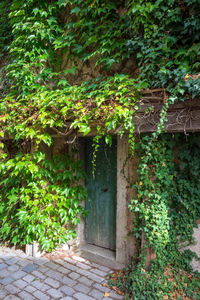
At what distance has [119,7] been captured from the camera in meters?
3.02

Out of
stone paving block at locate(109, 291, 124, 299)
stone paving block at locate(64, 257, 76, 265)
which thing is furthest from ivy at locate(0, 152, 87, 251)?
stone paving block at locate(109, 291, 124, 299)

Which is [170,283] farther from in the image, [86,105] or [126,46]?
[126,46]

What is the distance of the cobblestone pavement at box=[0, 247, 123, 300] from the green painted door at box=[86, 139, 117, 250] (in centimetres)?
47

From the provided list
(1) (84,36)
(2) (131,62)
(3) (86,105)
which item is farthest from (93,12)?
(3) (86,105)

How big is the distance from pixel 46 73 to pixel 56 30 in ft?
2.52

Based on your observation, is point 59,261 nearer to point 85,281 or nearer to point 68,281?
point 68,281

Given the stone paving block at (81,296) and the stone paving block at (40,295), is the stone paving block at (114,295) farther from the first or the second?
the stone paving block at (40,295)

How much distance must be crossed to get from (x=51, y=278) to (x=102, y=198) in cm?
146

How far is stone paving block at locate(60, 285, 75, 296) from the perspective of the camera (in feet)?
8.56

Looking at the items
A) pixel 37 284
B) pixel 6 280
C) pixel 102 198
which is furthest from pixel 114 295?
pixel 6 280

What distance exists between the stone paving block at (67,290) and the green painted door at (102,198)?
1.01 metres

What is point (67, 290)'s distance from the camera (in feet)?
8.75

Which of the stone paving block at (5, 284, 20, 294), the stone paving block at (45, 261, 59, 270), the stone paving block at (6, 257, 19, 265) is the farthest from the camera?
the stone paving block at (6, 257, 19, 265)

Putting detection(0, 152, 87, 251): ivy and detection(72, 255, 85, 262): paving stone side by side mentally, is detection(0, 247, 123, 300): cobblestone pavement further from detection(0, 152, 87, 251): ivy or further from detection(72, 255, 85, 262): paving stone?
detection(0, 152, 87, 251): ivy
